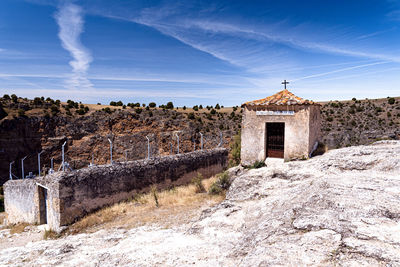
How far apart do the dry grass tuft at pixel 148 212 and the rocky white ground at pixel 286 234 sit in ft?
7.27

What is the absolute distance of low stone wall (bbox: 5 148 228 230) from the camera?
33.3ft

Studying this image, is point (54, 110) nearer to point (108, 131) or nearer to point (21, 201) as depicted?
point (108, 131)

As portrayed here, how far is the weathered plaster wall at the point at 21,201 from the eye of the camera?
11759 mm

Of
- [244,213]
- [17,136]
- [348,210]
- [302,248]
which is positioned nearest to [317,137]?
[244,213]

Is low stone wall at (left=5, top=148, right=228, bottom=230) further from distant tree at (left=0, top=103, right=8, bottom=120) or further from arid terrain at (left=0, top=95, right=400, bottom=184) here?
distant tree at (left=0, top=103, right=8, bottom=120)

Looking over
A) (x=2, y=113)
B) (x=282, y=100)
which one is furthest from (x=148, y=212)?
(x=2, y=113)

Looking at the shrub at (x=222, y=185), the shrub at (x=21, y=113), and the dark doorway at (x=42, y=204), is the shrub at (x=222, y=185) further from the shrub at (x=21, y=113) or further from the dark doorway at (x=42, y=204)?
the shrub at (x=21, y=113)

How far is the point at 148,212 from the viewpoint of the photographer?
32.5ft

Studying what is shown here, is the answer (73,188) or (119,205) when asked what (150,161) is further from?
(73,188)

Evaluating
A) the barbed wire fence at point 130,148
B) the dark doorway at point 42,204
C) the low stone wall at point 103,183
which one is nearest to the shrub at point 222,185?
the low stone wall at point 103,183

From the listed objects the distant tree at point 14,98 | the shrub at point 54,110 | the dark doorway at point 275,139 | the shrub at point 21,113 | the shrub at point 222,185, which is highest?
the distant tree at point 14,98

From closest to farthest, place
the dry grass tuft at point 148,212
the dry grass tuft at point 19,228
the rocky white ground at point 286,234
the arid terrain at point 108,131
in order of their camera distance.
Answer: the rocky white ground at point 286,234, the dry grass tuft at point 148,212, the dry grass tuft at point 19,228, the arid terrain at point 108,131

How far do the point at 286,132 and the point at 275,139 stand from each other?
0.89 metres

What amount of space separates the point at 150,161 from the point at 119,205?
2.86 metres
